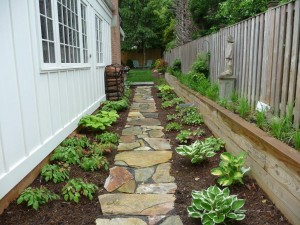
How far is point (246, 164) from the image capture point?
10.6 feet

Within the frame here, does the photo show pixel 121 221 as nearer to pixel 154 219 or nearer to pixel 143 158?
pixel 154 219

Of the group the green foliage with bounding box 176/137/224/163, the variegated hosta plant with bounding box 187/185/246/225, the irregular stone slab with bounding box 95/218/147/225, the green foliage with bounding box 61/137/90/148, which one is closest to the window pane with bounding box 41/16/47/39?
the green foliage with bounding box 61/137/90/148

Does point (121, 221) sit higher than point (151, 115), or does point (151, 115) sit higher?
point (151, 115)

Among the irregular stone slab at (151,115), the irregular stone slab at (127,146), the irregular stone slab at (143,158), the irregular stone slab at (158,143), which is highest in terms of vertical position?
the irregular stone slab at (151,115)

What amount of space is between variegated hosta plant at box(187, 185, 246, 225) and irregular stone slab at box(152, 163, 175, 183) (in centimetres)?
81

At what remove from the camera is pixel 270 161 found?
2617 mm

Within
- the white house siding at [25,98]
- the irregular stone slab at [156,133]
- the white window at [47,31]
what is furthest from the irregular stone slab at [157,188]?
the white window at [47,31]

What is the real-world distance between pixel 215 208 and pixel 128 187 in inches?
43.9

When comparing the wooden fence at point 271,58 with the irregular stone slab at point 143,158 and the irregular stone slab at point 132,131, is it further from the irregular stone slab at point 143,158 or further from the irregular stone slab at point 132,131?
the irregular stone slab at point 132,131

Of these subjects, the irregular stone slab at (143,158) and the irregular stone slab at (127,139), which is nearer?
the irregular stone slab at (143,158)

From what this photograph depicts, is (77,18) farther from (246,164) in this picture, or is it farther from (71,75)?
(246,164)

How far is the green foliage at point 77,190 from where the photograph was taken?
2.82 meters

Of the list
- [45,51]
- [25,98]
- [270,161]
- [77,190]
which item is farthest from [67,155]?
[270,161]

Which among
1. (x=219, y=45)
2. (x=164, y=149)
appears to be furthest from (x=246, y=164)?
(x=219, y=45)
